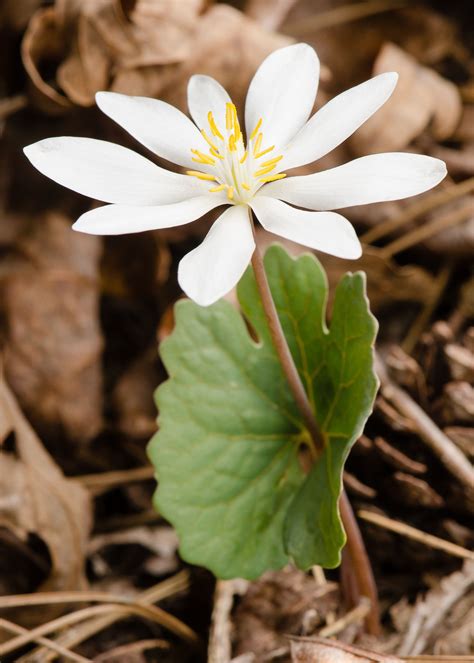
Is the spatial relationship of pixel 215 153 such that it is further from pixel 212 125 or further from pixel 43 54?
pixel 43 54

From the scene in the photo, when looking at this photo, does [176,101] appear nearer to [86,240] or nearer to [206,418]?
[86,240]

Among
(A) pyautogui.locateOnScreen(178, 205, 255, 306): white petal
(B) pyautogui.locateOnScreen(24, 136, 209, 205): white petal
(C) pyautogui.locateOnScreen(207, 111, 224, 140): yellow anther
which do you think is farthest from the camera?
(C) pyautogui.locateOnScreen(207, 111, 224, 140): yellow anther

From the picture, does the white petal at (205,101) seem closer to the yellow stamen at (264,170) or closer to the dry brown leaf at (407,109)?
the yellow stamen at (264,170)

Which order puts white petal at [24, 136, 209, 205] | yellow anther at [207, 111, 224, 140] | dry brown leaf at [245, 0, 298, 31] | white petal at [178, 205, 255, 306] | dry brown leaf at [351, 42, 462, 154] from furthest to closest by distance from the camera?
dry brown leaf at [245, 0, 298, 31]
dry brown leaf at [351, 42, 462, 154]
yellow anther at [207, 111, 224, 140]
white petal at [24, 136, 209, 205]
white petal at [178, 205, 255, 306]

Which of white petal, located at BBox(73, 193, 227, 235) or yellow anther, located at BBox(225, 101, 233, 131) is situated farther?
yellow anther, located at BBox(225, 101, 233, 131)

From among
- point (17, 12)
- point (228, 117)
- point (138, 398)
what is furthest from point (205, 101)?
point (17, 12)

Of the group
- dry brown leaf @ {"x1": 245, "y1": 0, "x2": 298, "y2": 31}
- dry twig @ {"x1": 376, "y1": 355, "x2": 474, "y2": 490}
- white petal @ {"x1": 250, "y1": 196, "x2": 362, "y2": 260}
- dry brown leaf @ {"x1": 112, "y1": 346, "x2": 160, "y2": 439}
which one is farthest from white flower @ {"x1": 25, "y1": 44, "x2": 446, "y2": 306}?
dry brown leaf @ {"x1": 245, "y1": 0, "x2": 298, "y2": 31}

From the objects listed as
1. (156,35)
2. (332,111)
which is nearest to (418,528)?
(332,111)

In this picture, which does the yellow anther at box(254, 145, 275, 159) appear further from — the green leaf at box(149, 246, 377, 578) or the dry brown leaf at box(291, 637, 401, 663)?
the dry brown leaf at box(291, 637, 401, 663)

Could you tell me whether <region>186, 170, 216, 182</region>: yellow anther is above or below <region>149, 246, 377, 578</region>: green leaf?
above
